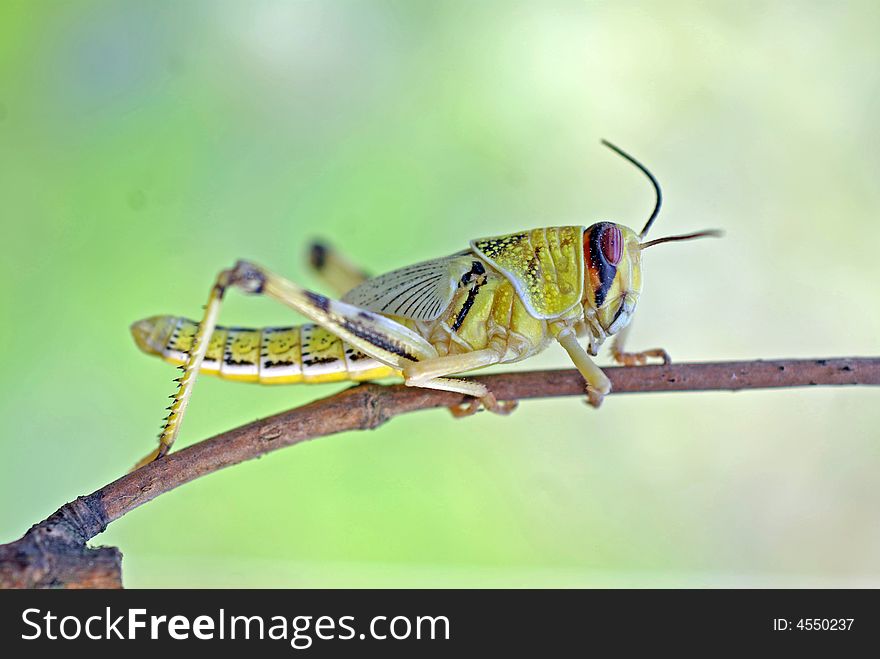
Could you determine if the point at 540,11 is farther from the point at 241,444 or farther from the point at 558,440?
the point at 241,444

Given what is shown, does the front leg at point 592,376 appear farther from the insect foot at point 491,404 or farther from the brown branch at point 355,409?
the insect foot at point 491,404

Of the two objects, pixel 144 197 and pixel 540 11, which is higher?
pixel 540 11

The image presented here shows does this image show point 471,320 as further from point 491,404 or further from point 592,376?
point 592,376

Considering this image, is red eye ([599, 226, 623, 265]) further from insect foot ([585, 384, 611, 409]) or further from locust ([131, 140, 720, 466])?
insect foot ([585, 384, 611, 409])

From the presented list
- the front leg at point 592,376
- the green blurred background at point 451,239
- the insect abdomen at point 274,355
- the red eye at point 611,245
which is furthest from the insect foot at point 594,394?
the green blurred background at point 451,239

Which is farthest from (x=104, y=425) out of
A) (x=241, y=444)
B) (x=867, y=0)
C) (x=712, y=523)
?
(x=867, y=0)

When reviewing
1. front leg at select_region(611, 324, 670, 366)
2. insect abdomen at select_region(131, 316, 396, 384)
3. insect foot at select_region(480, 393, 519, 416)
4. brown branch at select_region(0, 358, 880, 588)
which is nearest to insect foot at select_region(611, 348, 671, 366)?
front leg at select_region(611, 324, 670, 366)
